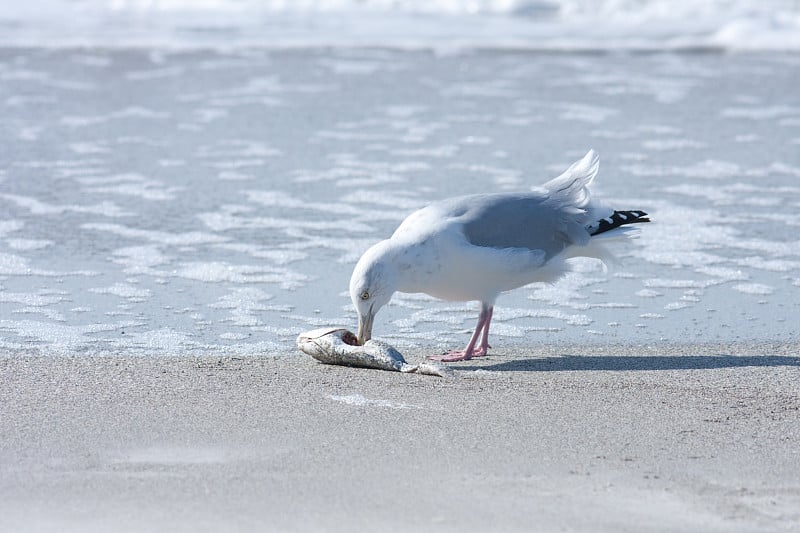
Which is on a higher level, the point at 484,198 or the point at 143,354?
the point at 484,198

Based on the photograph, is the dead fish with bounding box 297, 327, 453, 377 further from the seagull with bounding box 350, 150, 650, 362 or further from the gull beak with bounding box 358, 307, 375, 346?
the seagull with bounding box 350, 150, 650, 362

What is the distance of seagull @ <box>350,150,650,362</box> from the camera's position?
550 centimetres

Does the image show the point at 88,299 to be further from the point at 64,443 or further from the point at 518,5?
the point at 518,5

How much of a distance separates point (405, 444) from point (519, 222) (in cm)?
189

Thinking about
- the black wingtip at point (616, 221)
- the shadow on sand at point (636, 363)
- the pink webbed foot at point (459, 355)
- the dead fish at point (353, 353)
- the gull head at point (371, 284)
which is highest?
the black wingtip at point (616, 221)

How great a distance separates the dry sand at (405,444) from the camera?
353cm

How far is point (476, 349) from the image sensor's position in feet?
18.9

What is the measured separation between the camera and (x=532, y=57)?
1627 centimetres

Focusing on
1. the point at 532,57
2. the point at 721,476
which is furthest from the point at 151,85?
the point at 721,476

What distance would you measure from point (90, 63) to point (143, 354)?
10.2m

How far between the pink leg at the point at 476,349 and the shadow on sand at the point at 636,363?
101 millimetres

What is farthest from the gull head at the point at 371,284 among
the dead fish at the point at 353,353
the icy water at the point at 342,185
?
the icy water at the point at 342,185

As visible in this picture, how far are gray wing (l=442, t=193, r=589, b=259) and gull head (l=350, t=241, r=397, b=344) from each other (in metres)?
0.41

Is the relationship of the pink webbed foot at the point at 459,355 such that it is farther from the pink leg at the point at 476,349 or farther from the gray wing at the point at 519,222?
the gray wing at the point at 519,222
